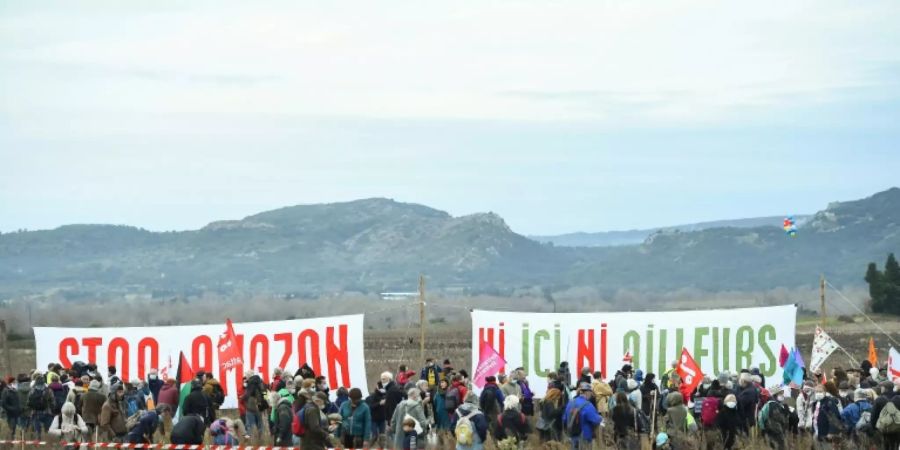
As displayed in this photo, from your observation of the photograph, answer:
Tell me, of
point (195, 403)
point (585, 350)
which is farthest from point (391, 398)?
point (585, 350)

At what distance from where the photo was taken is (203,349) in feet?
94.8

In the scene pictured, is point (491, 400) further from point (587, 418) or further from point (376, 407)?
point (587, 418)

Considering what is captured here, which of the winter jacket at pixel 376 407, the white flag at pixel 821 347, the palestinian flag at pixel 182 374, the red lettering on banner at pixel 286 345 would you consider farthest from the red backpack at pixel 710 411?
the red lettering on banner at pixel 286 345

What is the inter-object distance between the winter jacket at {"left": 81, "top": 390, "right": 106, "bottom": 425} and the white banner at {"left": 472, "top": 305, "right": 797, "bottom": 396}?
7.68 metres

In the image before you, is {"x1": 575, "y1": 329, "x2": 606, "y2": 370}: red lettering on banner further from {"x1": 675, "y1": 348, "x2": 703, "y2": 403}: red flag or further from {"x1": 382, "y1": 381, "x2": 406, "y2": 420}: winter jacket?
{"x1": 382, "y1": 381, "x2": 406, "y2": 420}: winter jacket

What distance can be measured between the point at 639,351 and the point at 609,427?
608 cm

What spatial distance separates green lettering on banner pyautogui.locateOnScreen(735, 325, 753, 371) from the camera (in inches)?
1106

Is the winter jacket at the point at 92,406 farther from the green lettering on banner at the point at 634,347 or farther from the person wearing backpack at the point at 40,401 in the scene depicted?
the green lettering on banner at the point at 634,347

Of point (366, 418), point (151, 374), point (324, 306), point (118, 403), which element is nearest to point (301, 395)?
point (366, 418)

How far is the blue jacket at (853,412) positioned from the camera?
20.8 metres

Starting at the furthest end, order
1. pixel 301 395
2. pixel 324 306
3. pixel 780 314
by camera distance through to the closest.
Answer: pixel 324 306 < pixel 780 314 < pixel 301 395

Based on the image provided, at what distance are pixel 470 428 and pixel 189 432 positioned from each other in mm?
3480

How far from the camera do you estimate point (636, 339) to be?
28.3 meters

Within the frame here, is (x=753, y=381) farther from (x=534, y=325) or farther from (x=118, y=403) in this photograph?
(x=118, y=403)
